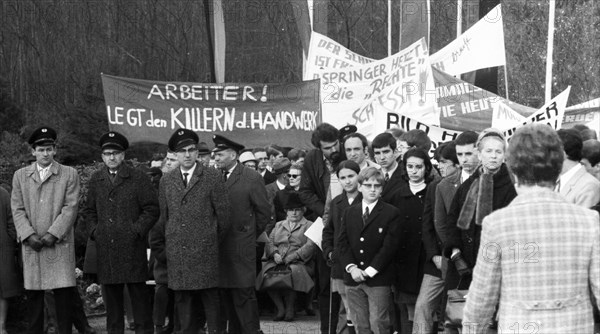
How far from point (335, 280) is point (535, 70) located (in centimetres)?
2163

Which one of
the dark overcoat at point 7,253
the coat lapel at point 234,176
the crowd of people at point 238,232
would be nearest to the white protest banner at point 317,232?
the crowd of people at point 238,232

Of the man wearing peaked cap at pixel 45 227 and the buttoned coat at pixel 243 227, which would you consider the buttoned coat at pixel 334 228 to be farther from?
the man wearing peaked cap at pixel 45 227

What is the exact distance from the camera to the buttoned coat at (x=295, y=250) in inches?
471

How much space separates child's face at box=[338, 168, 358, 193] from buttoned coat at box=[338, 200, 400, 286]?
0.46 m

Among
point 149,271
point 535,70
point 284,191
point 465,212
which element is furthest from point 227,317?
point 535,70

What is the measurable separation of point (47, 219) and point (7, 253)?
1.64 feet

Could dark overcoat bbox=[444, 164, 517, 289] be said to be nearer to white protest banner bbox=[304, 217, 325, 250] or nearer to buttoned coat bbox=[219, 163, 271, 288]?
white protest banner bbox=[304, 217, 325, 250]

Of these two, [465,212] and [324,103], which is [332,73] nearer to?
[324,103]

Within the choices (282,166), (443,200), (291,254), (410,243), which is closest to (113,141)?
(291,254)

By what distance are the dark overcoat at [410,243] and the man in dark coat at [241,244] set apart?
157cm

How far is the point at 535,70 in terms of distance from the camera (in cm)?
3047

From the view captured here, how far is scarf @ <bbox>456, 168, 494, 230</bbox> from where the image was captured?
746 cm

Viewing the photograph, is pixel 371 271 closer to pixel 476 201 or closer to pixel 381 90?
pixel 476 201

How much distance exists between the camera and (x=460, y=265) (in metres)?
7.79
